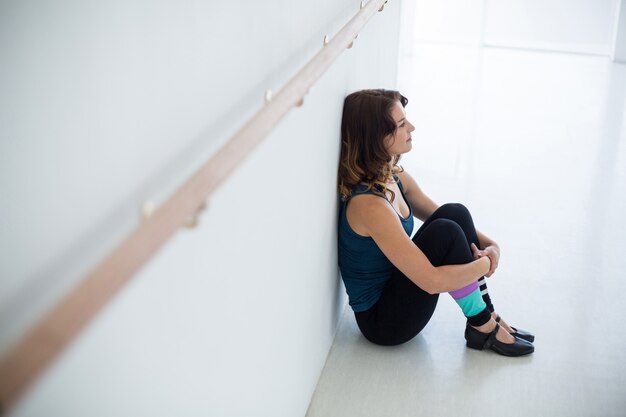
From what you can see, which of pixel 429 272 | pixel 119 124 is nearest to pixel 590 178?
pixel 429 272

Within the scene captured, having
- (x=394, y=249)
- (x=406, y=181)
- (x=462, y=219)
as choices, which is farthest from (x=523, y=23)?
(x=394, y=249)

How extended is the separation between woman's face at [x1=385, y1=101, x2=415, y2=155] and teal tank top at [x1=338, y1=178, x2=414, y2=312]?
0.79ft

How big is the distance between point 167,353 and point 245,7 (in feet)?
2.04

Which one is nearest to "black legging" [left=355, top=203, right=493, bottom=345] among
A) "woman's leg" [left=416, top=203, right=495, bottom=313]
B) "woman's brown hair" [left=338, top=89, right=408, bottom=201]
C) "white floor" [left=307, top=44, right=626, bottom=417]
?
"woman's leg" [left=416, top=203, right=495, bottom=313]

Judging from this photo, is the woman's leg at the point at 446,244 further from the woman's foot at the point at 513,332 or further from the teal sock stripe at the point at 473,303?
the woman's foot at the point at 513,332

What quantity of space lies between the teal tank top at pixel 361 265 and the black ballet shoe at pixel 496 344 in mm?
390

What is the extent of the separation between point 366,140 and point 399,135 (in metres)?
0.11

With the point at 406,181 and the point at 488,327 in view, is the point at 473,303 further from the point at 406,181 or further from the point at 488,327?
the point at 406,181

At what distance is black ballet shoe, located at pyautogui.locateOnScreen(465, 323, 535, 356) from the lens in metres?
2.73

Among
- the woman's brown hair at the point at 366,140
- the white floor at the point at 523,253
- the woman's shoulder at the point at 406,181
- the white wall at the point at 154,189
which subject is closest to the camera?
the white wall at the point at 154,189

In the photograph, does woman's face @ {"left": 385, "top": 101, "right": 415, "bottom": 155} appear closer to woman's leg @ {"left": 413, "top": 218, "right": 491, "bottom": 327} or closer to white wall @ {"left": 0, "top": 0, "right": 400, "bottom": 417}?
woman's leg @ {"left": 413, "top": 218, "right": 491, "bottom": 327}

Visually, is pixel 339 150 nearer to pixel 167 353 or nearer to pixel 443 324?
pixel 443 324

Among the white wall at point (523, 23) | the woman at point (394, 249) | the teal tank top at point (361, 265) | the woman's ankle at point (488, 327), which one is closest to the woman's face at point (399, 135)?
the woman at point (394, 249)

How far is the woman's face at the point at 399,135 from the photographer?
7.93 feet
